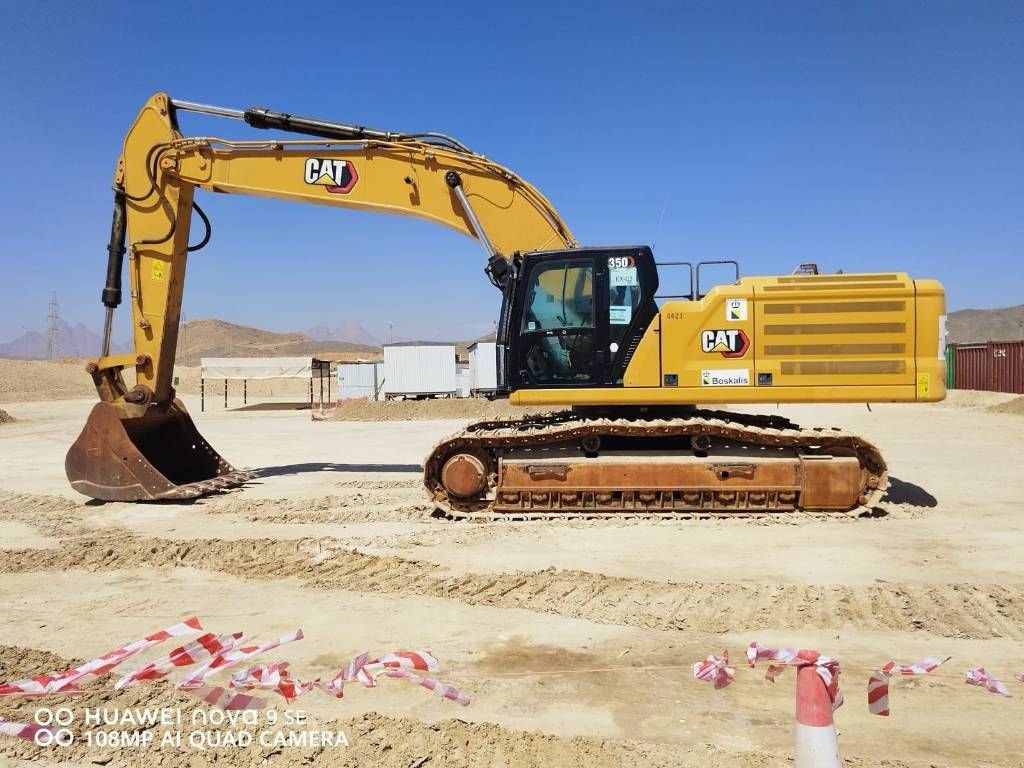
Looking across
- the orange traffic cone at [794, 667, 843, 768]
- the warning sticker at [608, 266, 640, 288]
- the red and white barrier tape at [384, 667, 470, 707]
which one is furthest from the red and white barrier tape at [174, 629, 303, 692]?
the warning sticker at [608, 266, 640, 288]

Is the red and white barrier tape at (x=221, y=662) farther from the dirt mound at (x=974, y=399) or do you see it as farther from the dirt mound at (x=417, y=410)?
the dirt mound at (x=974, y=399)

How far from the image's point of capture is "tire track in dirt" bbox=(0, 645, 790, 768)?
3166 mm

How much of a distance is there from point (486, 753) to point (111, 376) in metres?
8.73

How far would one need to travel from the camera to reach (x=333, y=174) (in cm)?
960

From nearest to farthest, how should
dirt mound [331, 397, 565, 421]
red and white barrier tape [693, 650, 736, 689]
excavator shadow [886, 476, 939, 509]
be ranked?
red and white barrier tape [693, 650, 736, 689], excavator shadow [886, 476, 939, 509], dirt mound [331, 397, 565, 421]

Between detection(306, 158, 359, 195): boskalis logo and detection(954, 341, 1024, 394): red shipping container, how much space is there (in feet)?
98.8

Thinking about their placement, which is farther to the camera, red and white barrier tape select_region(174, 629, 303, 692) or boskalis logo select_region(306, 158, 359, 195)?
boskalis logo select_region(306, 158, 359, 195)

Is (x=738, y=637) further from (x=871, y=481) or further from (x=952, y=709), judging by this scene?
(x=871, y=481)

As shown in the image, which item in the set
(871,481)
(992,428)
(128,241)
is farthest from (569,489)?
(992,428)

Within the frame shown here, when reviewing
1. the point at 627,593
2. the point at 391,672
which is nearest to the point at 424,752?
the point at 391,672

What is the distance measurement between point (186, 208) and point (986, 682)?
414 inches

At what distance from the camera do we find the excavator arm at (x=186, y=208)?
9.31 meters

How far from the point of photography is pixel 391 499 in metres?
9.54

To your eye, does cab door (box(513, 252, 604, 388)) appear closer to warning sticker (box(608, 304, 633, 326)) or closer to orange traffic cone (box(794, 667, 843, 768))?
warning sticker (box(608, 304, 633, 326))
